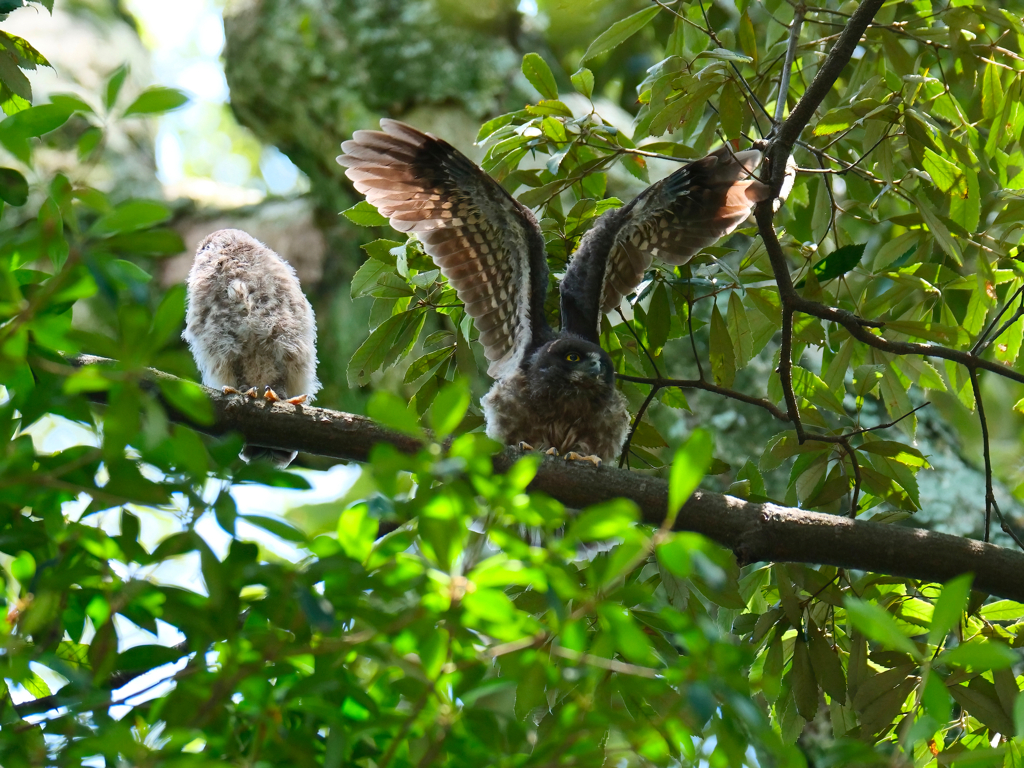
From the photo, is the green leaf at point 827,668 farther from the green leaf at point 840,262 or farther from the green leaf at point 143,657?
the green leaf at point 143,657

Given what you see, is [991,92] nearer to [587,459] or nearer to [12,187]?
[587,459]

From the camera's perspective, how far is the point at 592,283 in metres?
3.47

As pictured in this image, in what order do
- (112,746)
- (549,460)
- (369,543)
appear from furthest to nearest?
(549,460) < (369,543) < (112,746)

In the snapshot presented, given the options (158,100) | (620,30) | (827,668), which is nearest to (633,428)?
(827,668)

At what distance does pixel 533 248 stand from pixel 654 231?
54cm

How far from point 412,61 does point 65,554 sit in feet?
19.8

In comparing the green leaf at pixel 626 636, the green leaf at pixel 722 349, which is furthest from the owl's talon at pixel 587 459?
the green leaf at pixel 626 636

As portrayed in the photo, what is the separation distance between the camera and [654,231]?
357cm

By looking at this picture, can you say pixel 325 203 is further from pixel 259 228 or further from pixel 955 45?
pixel 955 45

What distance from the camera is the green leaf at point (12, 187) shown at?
1.52m

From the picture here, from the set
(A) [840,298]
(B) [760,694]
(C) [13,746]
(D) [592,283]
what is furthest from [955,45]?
(C) [13,746]

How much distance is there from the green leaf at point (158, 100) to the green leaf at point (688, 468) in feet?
2.65

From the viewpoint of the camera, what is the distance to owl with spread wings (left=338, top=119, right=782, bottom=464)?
11.0 feet

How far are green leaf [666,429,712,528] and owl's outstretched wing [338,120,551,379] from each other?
2.18 m
